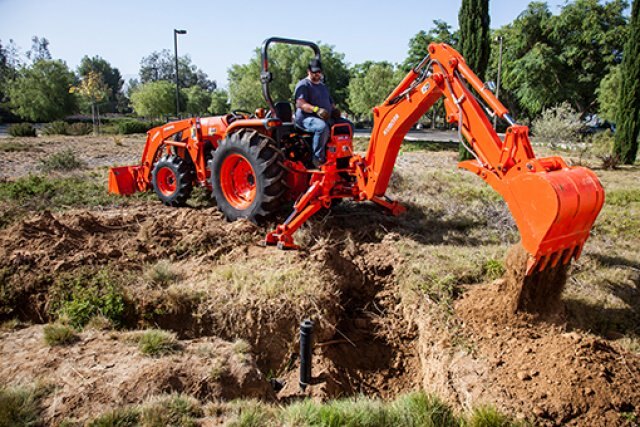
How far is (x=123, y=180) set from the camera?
855 cm

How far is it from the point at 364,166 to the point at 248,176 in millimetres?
1820

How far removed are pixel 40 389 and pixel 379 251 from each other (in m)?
3.79

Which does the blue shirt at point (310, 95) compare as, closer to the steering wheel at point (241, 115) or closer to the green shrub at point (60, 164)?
the steering wheel at point (241, 115)

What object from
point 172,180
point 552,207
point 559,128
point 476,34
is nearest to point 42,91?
point 476,34

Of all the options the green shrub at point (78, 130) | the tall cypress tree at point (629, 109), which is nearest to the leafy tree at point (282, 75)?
the green shrub at point (78, 130)

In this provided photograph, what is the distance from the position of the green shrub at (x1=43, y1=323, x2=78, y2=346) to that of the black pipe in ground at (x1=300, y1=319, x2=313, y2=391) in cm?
191

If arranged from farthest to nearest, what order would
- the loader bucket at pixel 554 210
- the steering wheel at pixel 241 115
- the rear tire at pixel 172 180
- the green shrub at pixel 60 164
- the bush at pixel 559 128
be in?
the bush at pixel 559 128
the green shrub at pixel 60 164
the rear tire at pixel 172 180
the steering wheel at pixel 241 115
the loader bucket at pixel 554 210

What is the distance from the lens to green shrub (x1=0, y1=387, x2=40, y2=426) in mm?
2766

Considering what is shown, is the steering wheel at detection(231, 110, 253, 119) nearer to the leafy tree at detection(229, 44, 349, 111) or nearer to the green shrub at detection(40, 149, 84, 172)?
the green shrub at detection(40, 149, 84, 172)

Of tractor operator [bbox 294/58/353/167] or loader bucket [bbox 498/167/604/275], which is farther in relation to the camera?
tractor operator [bbox 294/58/353/167]

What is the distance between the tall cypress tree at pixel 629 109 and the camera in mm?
14453

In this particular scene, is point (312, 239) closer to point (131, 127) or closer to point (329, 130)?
point (329, 130)

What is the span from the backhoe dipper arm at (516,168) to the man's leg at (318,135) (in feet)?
2.96

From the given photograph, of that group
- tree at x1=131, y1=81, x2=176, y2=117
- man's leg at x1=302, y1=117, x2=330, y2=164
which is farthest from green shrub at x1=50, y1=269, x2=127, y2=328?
tree at x1=131, y1=81, x2=176, y2=117
